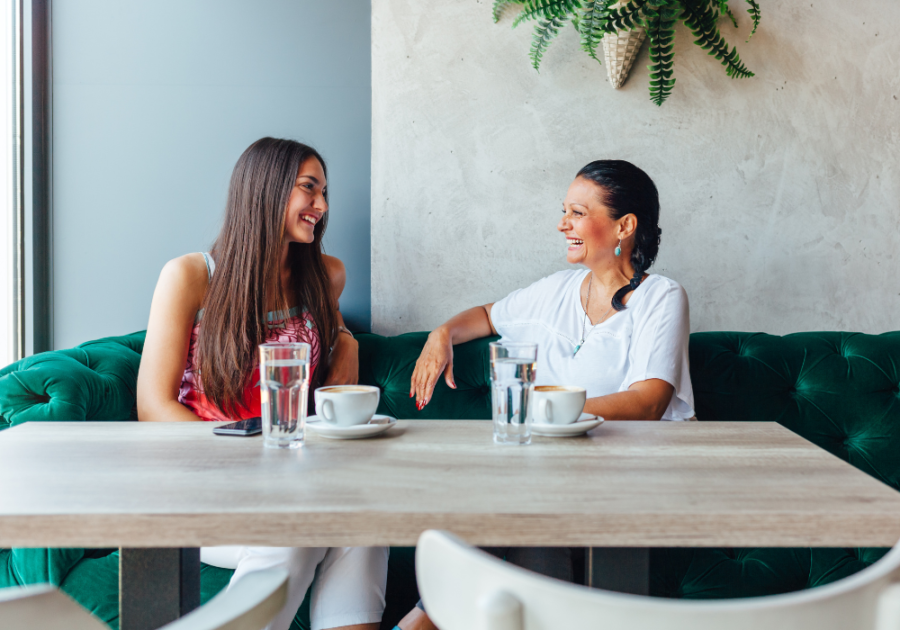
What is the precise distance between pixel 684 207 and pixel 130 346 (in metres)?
1.69

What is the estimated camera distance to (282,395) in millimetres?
883

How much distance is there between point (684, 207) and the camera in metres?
2.01

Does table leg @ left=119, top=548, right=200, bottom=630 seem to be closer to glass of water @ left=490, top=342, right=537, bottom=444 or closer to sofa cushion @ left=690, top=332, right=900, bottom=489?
glass of water @ left=490, top=342, right=537, bottom=444

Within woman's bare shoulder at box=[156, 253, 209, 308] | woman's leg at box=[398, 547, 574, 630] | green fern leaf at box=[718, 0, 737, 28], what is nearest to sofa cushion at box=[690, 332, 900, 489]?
woman's leg at box=[398, 547, 574, 630]

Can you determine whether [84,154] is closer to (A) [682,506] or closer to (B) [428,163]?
(B) [428,163]

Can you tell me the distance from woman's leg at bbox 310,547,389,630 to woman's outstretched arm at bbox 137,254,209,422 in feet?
1.46

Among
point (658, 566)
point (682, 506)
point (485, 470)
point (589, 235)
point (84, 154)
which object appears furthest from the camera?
point (84, 154)

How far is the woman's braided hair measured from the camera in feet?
5.49

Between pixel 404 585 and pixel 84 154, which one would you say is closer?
pixel 404 585

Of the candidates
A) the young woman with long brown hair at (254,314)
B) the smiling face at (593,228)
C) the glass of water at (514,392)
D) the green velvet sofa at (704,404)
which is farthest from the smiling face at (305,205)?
the glass of water at (514,392)

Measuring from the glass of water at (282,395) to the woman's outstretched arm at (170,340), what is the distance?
512 mm

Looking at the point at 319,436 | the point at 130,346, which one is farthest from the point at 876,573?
the point at 130,346

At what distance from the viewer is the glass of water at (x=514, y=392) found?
35.3 inches

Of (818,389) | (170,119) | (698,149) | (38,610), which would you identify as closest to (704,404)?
(818,389)
